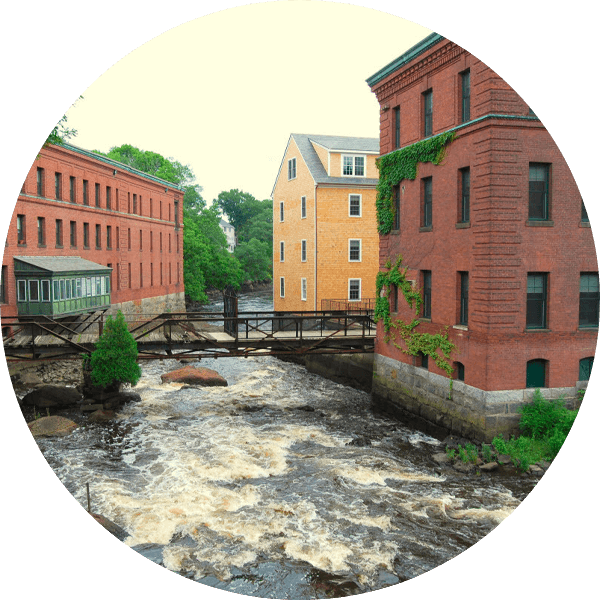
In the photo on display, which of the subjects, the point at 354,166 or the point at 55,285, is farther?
the point at 354,166

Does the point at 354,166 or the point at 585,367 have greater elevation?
the point at 354,166

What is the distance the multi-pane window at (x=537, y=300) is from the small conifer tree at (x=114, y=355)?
1740 cm

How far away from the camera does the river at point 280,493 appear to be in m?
14.9

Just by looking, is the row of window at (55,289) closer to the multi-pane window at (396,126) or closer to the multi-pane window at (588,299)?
the multi-pane window at (396,126)

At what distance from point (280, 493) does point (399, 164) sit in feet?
52.8

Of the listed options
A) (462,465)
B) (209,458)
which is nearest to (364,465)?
(462,465)

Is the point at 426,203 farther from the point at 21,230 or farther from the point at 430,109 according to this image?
the point at 21,230

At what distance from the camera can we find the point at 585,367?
21.9m

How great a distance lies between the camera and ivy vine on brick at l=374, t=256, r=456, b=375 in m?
24.5

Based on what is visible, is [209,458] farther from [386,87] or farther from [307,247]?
[307,247]

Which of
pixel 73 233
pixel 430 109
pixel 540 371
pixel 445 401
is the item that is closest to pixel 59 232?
pixel 73 233

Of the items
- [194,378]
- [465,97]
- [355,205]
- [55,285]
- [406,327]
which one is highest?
[465,97]

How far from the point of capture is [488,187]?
21.2 metres

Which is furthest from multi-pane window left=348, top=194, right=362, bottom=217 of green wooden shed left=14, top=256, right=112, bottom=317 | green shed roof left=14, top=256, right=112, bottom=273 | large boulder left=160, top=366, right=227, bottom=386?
green wooden shed left=14, top=256, right=112, bottom=317
